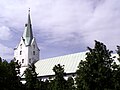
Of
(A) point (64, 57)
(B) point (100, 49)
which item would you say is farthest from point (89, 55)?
(A) point (64, 57)

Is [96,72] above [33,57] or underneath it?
underneath

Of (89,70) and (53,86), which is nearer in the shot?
(89,70)

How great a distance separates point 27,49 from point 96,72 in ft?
195

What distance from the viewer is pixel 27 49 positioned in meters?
80.0

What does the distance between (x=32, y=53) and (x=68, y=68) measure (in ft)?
57.9

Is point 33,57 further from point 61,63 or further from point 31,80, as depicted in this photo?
point 31,80

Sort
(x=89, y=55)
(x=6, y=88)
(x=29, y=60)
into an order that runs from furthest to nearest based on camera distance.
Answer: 1. (x=29, y=60)
2. (x=6, y=88)
3. (x=89, y=55)

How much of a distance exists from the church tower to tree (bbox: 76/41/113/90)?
56.9 meters

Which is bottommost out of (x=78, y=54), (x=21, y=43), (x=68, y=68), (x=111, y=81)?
(x=111, y=81)

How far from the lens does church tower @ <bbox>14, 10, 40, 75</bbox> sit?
260 ft

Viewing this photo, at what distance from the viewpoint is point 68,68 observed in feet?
216

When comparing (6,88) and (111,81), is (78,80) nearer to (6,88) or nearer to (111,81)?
A: (111,81)

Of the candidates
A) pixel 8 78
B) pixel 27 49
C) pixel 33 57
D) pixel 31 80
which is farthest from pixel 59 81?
pixel 27 49

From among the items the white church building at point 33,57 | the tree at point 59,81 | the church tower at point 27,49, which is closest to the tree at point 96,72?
the tree at point 59,81
